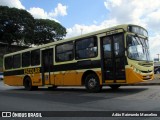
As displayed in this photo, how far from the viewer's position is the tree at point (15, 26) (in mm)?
88438

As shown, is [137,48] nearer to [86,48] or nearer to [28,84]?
[86,48]

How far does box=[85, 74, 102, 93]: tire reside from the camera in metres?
17.0

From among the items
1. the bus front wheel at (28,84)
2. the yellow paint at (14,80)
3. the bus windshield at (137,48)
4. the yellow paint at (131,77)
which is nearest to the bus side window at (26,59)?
the bus front wheel at (28,84)

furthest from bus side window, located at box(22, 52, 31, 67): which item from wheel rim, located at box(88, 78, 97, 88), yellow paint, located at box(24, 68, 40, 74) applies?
wheel rim, located at box(88, 78, 97, 88)

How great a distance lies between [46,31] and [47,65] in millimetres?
83618

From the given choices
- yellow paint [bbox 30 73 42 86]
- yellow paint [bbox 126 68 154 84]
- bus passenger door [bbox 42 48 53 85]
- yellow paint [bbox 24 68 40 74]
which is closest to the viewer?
yellow paint [bbox 126 68 154 84]

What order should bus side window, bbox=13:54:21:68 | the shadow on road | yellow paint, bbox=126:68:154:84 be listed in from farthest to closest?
bus side window, bbox=13:54:21:68 → yellow paint, bbox=126:68:154:84 → the shadow on road

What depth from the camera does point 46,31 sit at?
103875 mm

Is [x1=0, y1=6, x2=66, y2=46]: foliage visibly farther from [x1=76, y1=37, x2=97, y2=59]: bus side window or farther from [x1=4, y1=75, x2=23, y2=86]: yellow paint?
[x1=76, y1=37, x2=97, y2=59]: bus side window

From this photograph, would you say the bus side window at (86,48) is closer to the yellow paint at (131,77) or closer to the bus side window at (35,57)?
the yellow paint at (131,77)

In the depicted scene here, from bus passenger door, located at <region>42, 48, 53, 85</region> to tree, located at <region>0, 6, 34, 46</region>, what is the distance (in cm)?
6722

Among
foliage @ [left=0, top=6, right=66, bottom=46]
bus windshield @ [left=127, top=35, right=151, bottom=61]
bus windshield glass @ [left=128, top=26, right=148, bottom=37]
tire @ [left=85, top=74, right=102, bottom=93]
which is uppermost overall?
foliage @ [left=0, top=6, right=66, bottom=46]

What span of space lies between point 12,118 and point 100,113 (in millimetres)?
2602

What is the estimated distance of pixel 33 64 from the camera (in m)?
22.8
